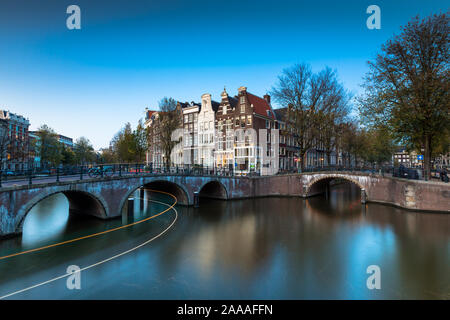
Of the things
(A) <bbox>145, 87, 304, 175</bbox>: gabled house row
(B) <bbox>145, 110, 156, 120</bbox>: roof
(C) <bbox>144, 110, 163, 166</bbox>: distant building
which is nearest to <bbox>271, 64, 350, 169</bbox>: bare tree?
(A) <bbox>145, 87, 304, 175</bbox>: gabled house row

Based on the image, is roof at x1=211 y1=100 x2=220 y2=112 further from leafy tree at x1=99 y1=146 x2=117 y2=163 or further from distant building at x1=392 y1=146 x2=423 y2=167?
leafy tree at x1=99 y1=146 x2=117 y2=163

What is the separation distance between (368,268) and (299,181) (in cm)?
2205

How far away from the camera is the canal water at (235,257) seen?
8070mm

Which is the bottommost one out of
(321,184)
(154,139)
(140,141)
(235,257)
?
(235,257)

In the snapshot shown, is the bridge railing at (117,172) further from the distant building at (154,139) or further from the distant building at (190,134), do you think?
the distant building at (190,134)

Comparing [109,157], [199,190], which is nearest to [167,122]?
[199,190]

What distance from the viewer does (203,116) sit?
44781mm

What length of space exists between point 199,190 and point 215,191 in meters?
5.23

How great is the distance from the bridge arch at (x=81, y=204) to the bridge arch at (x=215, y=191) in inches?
521

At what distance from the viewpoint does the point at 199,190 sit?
979 inches

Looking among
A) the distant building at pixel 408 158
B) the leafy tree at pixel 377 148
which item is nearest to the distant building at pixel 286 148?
the leafy tree at pixel 377 148

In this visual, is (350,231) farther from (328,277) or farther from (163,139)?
(163,139)

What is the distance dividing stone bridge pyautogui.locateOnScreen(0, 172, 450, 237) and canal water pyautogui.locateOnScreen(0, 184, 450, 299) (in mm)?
1237

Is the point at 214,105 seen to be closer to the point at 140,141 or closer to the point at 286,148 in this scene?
the point at 140,141
